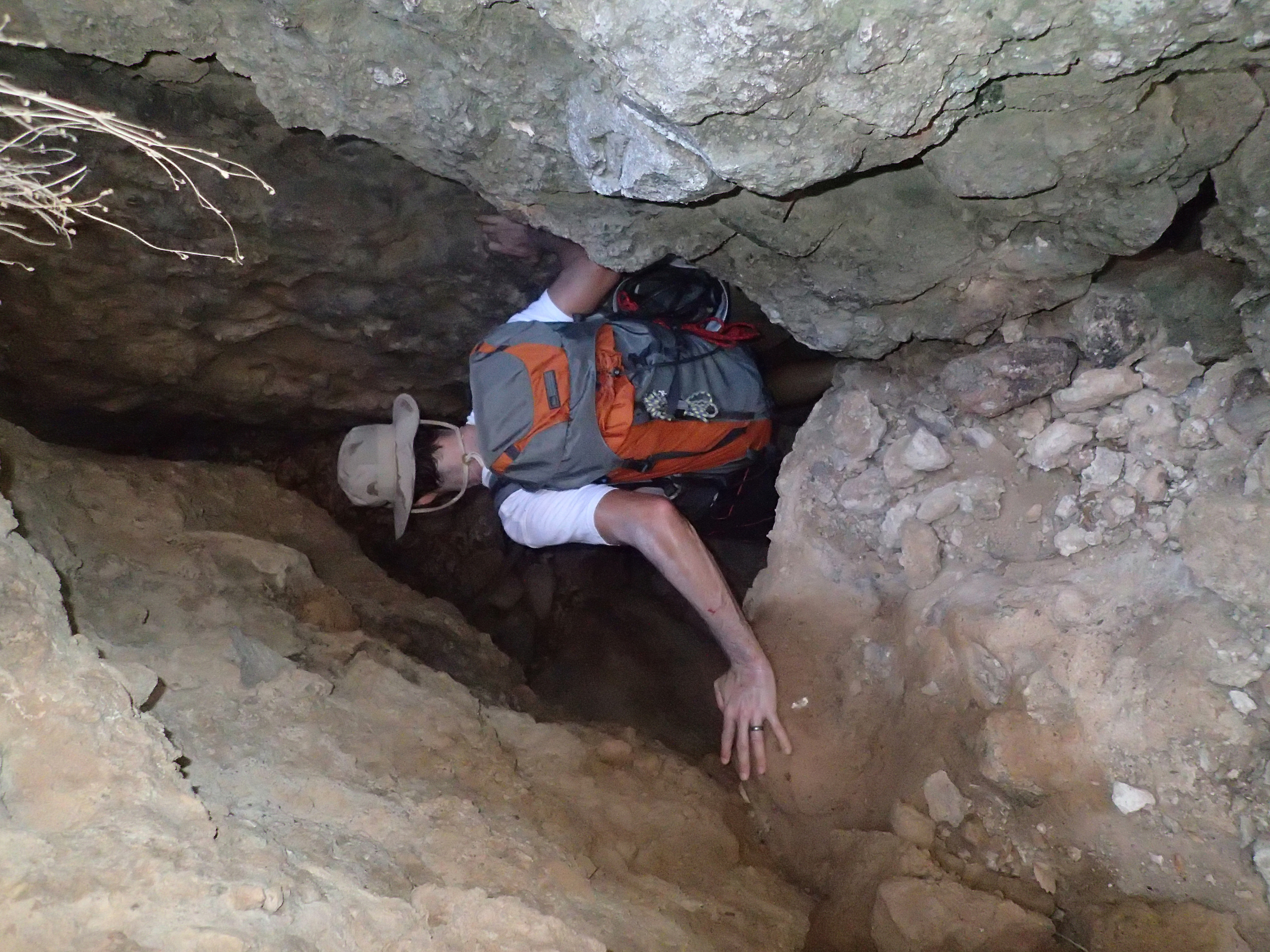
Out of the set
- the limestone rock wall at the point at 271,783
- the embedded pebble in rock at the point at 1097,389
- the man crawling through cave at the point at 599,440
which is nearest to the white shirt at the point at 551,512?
the man crawling through cave at the point at 599,440

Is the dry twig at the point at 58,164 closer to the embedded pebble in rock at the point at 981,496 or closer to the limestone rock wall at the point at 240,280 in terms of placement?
the limestone rock wall at the point at 240,280

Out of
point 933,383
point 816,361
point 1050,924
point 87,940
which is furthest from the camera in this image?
point 816,361

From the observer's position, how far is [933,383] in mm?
2398

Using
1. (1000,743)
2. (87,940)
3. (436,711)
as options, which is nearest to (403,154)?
(436,711)

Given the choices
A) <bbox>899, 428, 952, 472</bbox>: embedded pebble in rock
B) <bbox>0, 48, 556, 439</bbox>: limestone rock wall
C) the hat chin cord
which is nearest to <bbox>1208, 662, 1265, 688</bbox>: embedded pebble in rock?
<bbox>899, 428, 952, 472</bbox>: embedded pebble in rock

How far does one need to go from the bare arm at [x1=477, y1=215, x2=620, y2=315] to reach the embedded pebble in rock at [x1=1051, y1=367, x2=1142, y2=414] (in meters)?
1.30

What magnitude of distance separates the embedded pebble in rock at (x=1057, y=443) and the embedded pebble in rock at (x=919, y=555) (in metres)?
0.32

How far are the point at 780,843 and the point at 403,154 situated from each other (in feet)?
6.73

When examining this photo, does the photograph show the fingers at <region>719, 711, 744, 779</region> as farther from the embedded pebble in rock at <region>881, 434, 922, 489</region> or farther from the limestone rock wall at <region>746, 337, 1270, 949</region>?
the embedded pebble in rock at <region>881, 434, 922, 489</region>

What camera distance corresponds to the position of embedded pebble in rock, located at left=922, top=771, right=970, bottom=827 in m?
1.94

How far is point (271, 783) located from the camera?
5.65 feet

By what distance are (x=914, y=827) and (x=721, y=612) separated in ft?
2.31

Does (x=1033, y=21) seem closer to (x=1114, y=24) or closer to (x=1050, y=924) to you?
(x=1114, y=24)

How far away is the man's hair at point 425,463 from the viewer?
2.84m
